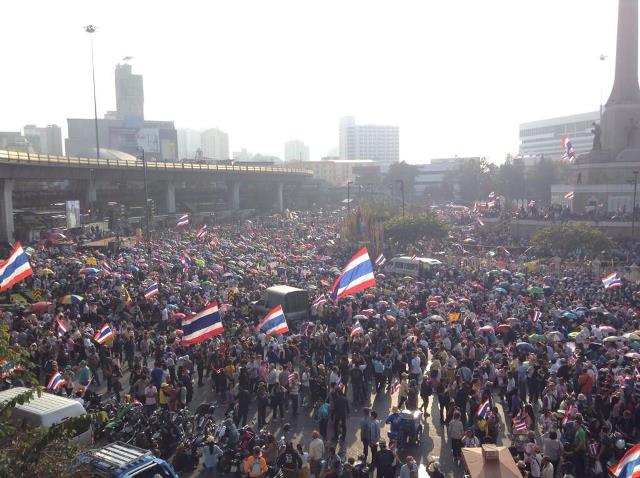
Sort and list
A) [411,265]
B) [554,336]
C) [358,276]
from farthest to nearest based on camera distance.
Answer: [411,265] < [358,276] < [554,336]

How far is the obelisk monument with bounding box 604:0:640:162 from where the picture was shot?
53.8m

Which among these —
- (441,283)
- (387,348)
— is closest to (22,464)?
(387,348)

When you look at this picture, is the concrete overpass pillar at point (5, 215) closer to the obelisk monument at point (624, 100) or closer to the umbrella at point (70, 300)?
the umbrella at point (70, 300)

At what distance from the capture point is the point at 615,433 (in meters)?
11.2

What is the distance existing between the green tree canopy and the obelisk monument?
21.1m

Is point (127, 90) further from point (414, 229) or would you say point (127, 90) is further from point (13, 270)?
point (13, 270)

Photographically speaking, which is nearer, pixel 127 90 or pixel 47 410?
pixel 47 410

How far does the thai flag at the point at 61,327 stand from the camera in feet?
60.2

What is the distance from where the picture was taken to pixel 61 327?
723 inches

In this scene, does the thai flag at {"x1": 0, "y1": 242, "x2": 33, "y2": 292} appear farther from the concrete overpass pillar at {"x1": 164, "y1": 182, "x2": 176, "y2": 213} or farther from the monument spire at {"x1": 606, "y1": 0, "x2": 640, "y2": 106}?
the monument spire at {"x1": 606, "y1": 0, "x2": 640, "y2": 106}

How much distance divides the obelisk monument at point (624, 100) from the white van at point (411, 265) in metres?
30.6

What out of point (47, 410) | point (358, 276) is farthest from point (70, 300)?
point (47, 410)

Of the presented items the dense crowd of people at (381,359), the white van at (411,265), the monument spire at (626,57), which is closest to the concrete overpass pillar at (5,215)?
the dense crowd of people at (381,359)

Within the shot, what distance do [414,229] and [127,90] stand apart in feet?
504
